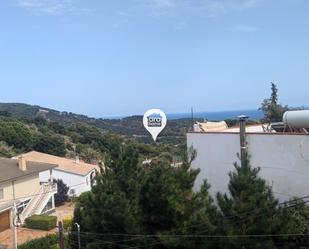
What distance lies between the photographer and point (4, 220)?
134 feet

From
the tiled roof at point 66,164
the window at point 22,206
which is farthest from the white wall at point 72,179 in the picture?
A: the window at point 22,206

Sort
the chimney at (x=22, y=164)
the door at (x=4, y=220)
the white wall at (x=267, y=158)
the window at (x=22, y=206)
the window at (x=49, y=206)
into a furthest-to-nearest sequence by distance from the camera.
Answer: the window at (x=49, y=206)
the chimney at (x=22, y=164)
the window at (x=22, y=206)
the door at (x=4, y=220)
the white wall at (x=267, y=158)

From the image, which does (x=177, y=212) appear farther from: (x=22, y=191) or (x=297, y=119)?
(x=22, y=191)

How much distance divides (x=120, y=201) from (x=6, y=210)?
26.5m

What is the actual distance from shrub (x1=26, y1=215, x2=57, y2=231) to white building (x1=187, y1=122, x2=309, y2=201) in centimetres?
2026

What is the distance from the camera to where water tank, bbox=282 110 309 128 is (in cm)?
1852

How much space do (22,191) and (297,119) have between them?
32007mm

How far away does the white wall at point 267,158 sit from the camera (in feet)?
57.5

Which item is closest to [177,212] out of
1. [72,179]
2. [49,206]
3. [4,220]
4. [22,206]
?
[4,220]

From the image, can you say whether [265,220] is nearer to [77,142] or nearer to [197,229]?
[197,229]

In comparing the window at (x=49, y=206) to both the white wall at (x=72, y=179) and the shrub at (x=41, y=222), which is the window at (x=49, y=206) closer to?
the shrub at (x=41, y=222)

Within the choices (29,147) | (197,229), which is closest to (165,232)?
(197,229)

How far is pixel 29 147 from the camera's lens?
7756 cm

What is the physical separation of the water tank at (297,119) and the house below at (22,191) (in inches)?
1075
